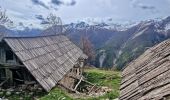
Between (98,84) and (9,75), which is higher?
(98,84)

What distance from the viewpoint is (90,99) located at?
2298cm

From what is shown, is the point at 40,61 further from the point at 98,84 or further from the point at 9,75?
the point at 98,84

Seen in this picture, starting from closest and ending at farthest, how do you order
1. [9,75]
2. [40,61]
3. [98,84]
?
[9,75] < [40,61] < [98,84]

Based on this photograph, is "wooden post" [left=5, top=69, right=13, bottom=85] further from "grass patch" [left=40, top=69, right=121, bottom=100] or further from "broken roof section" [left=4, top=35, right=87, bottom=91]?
"grass patch" [left=40, top=69, right=121, bottom=100]

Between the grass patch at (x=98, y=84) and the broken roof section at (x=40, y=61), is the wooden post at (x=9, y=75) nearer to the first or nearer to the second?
the broken roof section at (x=40, y=61)

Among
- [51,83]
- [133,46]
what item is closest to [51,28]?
[51,83]

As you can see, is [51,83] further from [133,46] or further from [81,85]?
[133,46]

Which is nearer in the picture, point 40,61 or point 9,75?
point 9,75

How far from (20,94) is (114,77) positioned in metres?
17.2

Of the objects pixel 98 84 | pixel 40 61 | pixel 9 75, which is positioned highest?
pixel 40 61

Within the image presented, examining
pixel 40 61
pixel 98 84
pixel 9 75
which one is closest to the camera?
pixel 9 75

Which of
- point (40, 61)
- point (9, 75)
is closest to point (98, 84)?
point (40, 61)

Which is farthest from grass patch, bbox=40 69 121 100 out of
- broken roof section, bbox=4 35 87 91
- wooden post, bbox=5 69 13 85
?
wooden post, bbox=5 69 13 85

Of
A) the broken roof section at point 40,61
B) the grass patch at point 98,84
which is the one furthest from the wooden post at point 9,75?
the grass patch at point 98,84
